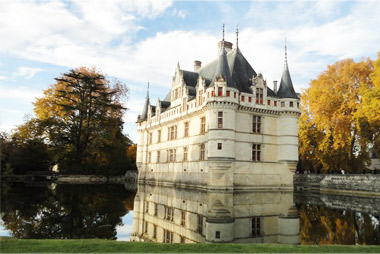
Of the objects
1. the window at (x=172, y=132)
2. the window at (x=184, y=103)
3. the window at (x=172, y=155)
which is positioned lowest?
the window at (x=172, y=155)

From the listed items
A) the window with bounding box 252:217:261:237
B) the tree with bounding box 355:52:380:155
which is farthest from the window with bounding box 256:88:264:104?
A: the window with bounding box 252:217:261:237

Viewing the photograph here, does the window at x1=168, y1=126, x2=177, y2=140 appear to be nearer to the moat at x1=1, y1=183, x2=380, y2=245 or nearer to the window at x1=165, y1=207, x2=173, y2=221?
the moat at x1=1, y1=183, x2=380, y2=245

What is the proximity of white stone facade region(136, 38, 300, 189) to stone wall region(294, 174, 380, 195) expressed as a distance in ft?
7.18

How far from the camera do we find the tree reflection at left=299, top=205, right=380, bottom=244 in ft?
26.9

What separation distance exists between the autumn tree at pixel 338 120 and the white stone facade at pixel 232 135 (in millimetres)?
3147

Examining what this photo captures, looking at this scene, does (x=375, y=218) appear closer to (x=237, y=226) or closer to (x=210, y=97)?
(x=237, y=226)

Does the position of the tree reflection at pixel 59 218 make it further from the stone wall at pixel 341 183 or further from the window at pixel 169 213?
the stone wall at pixel 341 183

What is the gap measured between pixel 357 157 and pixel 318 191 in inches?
237

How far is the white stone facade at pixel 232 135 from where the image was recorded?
2206cm

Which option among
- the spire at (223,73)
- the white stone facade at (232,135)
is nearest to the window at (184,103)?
the white stone facade at (232,135)

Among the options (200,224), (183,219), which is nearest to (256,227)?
(200,224)

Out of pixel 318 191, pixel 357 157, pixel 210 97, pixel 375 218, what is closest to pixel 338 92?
pixel 357 157

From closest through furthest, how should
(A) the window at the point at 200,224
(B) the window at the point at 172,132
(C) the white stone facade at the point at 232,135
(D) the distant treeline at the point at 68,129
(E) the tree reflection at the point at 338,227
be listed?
(E) the tree reflection at the point at 338,227 < (A) the window at the point at 200,224 < (C) the white stone facade at the point at 232,135 < (B) the window at the point at 172,132 < (D) the distant treeline at the point at 68,129

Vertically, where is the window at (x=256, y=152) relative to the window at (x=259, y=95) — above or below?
below
